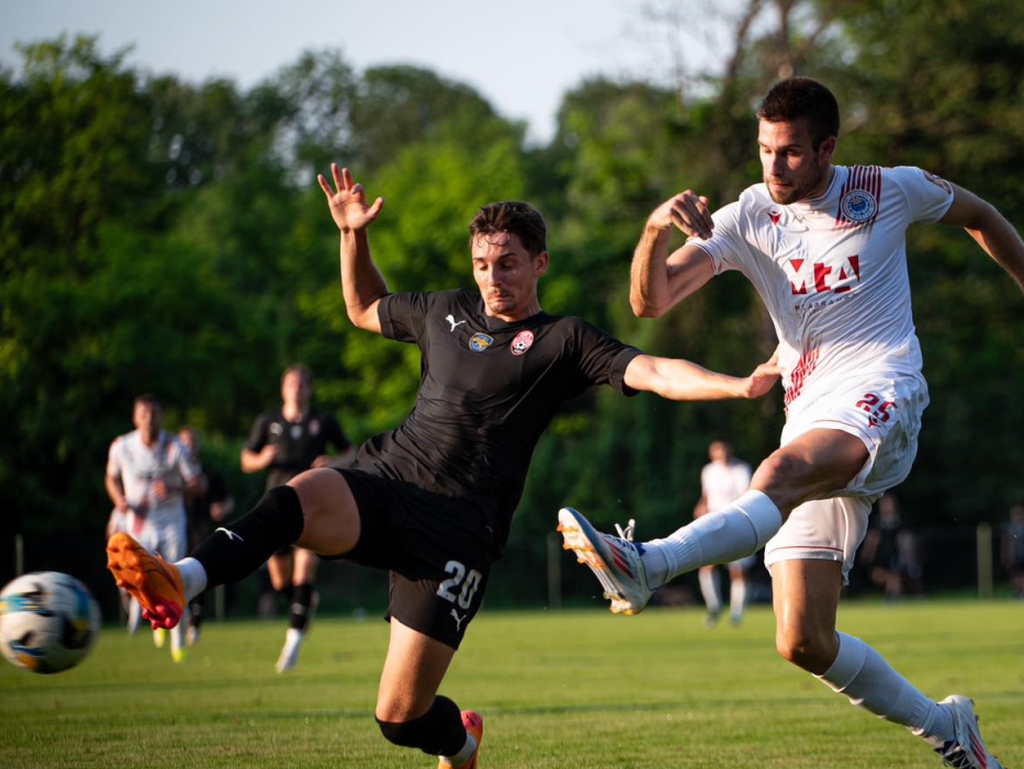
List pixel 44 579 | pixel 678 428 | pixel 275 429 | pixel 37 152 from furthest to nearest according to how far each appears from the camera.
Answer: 1. pixel 37 152
2. pixel 678 428
3. pixel 275 429
4. pixel 44 579

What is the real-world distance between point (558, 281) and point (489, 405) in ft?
124

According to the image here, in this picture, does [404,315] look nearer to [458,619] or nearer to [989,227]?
[458,619]

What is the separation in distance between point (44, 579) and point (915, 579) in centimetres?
3275

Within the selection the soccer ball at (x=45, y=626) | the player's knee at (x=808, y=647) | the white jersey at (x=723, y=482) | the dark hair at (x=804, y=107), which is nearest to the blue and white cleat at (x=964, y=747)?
the player's knee at (x=808, y=647)

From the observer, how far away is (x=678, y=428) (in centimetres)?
3606

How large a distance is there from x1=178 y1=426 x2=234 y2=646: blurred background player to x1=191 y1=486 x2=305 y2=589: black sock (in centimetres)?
1041

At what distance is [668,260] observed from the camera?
20.2 feet

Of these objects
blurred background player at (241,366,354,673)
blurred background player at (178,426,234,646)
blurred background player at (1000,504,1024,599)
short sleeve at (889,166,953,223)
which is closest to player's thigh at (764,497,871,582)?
short sleeve at (889,166,953,223)

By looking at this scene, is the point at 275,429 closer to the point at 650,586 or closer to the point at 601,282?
the point at 650,586

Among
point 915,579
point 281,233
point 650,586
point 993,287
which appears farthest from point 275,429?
point 281,233

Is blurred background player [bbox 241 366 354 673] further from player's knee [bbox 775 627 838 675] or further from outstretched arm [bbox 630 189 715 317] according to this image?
player's knee [bbox 775 627 838 675]

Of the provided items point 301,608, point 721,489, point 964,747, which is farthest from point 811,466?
point 721,489

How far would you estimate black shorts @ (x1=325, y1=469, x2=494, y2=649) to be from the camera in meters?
5.84

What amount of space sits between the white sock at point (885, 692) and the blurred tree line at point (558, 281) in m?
25.2
